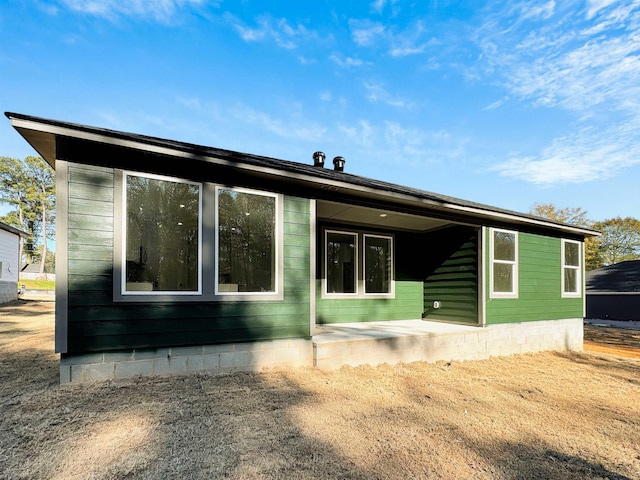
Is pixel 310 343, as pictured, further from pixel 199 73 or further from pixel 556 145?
pixel 556 145

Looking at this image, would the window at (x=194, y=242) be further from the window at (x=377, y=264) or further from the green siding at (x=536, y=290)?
the green siding at (x=536, y=290)

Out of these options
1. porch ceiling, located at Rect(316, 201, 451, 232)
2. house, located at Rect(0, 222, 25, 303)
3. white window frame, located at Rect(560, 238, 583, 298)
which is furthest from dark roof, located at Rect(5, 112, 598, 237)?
house, located at Rect(0, 222, 25, 303)

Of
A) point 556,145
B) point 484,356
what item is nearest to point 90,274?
point 484,356

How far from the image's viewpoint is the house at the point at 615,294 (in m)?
16.4

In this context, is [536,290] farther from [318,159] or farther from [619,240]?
[619,240]

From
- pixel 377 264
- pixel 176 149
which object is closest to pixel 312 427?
pixel 176 149

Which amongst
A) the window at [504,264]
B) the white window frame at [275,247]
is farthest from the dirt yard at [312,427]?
the window at [504,264]

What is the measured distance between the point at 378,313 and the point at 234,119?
10177mm

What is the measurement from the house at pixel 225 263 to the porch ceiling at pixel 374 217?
4cm

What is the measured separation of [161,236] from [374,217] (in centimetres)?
416

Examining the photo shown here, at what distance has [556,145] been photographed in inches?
601

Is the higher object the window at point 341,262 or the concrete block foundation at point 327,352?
the window at point 341,262

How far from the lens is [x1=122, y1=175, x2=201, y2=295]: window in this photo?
3.85m

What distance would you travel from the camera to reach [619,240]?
1234 inches
